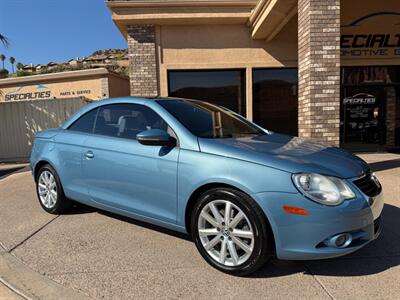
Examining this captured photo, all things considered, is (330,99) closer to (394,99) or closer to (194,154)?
(194,154)

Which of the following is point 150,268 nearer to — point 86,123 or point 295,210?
point 295,210

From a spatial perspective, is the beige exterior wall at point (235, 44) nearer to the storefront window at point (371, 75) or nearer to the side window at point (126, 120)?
the storefront window at point (371, 75)

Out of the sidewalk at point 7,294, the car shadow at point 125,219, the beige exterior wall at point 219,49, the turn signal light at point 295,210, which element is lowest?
the sidewalk at point 7,294

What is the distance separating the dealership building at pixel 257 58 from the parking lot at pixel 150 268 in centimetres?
593

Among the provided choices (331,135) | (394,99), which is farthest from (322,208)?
(394,99)

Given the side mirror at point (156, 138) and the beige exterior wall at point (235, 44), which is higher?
the beige exterior wall at point (235, 44)

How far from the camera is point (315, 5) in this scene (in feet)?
20.4

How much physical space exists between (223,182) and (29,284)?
6.10 ft

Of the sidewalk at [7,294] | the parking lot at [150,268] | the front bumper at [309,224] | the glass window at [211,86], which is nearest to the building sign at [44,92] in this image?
the glass window at [211,86]

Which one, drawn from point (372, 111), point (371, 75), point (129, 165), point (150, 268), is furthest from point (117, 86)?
point (150, 268)

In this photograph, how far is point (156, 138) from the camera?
341cm

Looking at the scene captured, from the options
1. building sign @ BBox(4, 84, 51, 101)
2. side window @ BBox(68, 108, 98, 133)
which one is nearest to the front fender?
side window @ BBox(68, 108, 98, 133)

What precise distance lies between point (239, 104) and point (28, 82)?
8989 millimetres

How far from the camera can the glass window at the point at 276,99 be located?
403 inches
